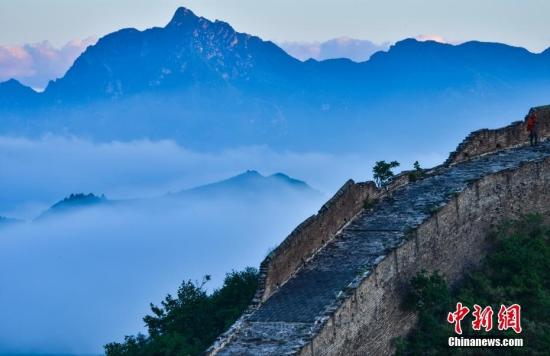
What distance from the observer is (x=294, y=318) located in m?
12.0

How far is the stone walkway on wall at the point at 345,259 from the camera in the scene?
1155cm

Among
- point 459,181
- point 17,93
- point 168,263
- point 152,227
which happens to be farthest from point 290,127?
point 459,181

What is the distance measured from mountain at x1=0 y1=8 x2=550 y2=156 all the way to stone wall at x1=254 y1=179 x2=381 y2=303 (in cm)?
11449

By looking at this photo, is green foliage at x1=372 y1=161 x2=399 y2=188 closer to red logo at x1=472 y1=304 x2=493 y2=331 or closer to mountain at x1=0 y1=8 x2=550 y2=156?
red logo at x1=472 y1=304 x2=493 y2=331

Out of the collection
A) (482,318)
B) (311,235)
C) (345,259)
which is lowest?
(482,318)

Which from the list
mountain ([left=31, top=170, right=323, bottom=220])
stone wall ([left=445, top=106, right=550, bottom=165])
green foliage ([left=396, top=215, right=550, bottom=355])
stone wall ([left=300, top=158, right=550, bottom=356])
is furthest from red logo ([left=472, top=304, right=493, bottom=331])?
mountain ([left=31, top=170, right=323, bottom=220])

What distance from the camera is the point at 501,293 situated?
14.9 meters

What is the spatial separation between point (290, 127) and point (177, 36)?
81.9 feet

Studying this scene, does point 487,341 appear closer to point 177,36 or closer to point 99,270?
point 99,270

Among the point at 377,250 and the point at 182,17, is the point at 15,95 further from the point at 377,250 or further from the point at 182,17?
the point at 377,250

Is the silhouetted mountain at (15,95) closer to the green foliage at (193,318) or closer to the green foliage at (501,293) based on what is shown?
the green foliage at (193,318)

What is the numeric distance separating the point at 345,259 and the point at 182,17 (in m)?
138

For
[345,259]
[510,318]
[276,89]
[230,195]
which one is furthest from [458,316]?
[276,89]

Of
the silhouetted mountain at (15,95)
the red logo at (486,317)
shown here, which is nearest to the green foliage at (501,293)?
the red logo at (486,317)
